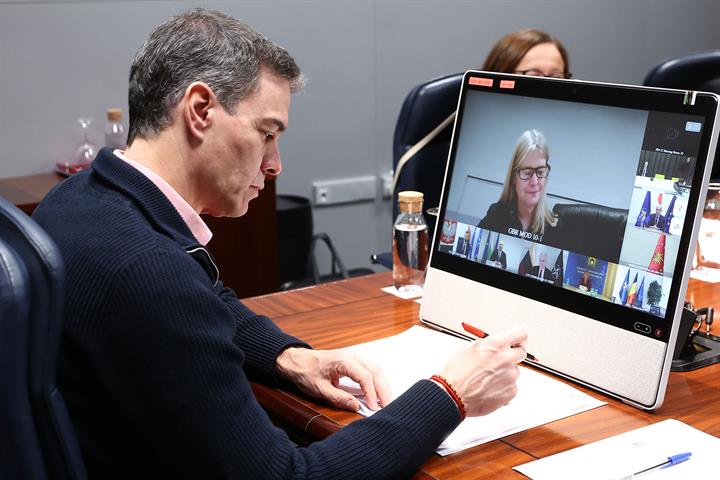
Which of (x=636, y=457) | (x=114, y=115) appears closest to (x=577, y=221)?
(x=636, y=457)

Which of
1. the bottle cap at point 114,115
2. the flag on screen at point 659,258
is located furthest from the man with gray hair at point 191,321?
the bottle cap at point 114,115

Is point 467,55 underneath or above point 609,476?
above

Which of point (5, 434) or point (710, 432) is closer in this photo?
point (5, 434)

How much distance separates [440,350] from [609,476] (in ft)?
1.66

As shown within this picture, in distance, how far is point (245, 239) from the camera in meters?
3.67

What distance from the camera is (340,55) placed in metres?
4.33

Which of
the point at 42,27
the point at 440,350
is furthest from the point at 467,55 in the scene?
the point at 440,350

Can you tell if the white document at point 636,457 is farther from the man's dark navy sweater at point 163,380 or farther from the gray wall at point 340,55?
the gray wall at point 340,55

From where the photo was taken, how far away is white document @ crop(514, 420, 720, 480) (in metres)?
1.24

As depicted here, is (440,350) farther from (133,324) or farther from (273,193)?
(273,193)

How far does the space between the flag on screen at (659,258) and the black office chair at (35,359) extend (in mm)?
844

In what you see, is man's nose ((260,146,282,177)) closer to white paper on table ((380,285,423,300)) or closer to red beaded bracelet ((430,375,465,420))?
red beaded bracelet ((430,375,465,420))

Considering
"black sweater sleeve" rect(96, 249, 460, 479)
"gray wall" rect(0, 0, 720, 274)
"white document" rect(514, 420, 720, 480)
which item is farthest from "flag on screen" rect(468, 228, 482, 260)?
"gray wall" rect(0, 0, 720, 274)

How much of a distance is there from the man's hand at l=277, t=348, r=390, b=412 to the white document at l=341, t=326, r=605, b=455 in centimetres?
3
